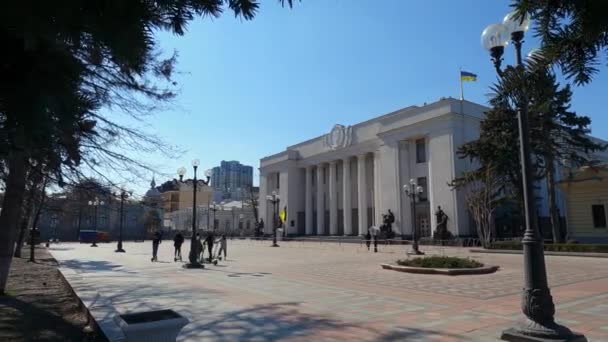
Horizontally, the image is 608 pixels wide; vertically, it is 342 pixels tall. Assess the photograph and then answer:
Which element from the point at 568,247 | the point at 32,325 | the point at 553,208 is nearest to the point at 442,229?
the point at 553,208

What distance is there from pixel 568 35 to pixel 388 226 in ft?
144

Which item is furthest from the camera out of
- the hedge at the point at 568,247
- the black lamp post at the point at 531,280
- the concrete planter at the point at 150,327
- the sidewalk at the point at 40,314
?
the hedge at the point at 568,247

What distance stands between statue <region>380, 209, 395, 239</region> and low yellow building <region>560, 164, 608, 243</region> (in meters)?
17.0

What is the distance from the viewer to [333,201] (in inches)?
2297

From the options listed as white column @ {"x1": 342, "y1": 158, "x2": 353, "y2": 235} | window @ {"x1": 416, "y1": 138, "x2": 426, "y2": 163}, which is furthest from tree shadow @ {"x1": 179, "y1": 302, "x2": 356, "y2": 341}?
white column @ {"x1": 342, "y1": 158, "x2": 353, "y2": 235}

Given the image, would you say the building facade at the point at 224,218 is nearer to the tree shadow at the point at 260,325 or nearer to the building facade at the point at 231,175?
the building facade at the point at 231,175

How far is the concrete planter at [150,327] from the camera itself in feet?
15.1

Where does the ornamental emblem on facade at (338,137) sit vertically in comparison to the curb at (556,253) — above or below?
above

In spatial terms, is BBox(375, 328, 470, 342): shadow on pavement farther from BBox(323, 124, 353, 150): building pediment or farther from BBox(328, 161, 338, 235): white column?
BBox(328, 161, 338, 235): white column

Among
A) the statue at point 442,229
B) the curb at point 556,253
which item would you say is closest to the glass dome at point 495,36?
the curb at point 556,253

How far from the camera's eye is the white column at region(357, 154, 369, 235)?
52406mm

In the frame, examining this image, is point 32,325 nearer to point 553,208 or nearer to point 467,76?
point 553,208

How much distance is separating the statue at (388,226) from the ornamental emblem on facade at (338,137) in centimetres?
1298

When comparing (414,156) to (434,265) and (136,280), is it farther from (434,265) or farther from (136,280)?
(136,280)
